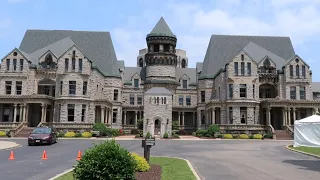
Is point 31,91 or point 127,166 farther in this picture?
point 31,91

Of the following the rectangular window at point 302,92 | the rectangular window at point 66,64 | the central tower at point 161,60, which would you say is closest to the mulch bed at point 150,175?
the rectangular window at point 66,64

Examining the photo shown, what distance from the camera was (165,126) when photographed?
52.5 metres

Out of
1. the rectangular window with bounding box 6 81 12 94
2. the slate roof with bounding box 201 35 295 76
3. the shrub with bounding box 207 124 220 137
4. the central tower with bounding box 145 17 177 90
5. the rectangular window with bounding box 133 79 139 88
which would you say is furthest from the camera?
the rectangular window with bounding box 133 79 139 88

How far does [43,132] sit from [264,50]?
44580 mm

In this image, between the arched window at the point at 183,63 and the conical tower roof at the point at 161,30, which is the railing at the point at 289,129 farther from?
the arched window at the point at 183,63

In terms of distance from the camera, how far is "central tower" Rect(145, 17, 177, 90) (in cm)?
6519

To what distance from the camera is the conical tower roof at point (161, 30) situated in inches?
2596

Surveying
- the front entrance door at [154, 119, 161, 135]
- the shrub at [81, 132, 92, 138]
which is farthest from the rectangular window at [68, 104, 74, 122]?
the front entrance door at [154, 119, 161, 135]

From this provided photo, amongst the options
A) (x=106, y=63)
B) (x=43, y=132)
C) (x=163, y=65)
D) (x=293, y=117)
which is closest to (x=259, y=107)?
(x=293, y=117)

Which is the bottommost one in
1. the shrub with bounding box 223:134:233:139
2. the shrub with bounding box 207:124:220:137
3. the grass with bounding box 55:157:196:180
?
the shrub with bounding box 223:134:233:139

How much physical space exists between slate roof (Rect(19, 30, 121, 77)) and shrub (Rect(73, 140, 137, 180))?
169ft

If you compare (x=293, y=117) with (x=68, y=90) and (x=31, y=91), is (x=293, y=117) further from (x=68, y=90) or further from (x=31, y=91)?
(x=31, y=91)

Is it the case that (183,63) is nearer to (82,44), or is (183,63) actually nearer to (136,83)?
(136,83)

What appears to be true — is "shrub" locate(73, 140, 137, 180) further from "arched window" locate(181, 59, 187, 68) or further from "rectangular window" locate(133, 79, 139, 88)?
"arched window" locate(181, 59, 187, 68)
